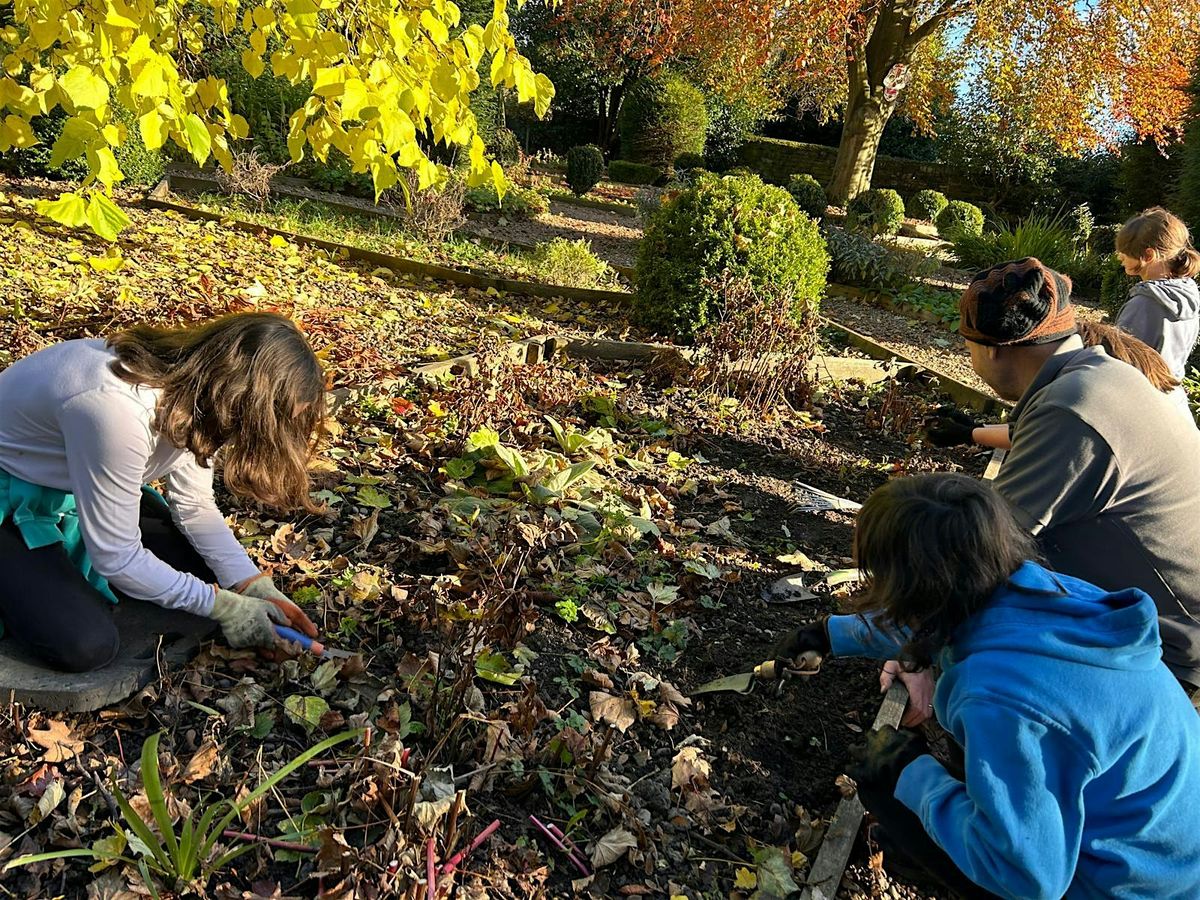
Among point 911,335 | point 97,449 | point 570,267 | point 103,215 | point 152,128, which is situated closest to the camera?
point 152,128

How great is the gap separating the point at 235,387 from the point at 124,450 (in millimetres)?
306

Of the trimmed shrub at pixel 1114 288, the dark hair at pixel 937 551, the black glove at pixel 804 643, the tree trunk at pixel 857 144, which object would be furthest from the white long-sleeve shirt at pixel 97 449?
the tree trunk at pixel 857 144

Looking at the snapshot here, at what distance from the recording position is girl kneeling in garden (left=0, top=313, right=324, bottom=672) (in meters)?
2.11

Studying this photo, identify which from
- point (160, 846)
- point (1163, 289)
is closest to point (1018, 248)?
point (1163, 289)

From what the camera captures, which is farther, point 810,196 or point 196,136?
point 810,196

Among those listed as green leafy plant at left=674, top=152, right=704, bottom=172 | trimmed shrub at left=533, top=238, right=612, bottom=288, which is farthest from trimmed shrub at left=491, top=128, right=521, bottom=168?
trimmed shrub at left=533, top=238, right=612, bottom=288

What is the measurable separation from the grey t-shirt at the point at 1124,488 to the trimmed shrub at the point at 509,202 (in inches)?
401

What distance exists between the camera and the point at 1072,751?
155 cm

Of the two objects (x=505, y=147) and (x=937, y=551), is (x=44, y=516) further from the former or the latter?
(x=505, y=147)

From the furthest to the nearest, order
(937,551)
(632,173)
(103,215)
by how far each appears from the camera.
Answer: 1. (632,173)
2. (103,215)
3. (937,551)

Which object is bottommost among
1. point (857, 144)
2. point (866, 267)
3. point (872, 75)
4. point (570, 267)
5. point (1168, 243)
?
point (570, 267)

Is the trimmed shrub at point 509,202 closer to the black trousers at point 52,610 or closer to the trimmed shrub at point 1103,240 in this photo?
the trimmed shrub at point 1103,240

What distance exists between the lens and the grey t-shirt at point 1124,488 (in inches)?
90.8

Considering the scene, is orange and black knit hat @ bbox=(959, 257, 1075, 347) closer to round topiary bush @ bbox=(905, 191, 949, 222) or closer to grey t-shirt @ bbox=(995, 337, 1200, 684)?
grey t-shirt @ bbox=(995, 337, 1200, 684)
